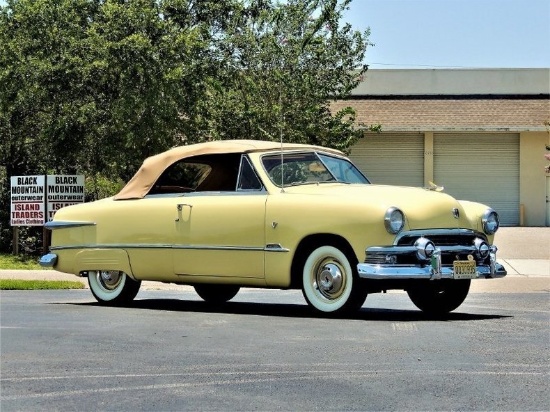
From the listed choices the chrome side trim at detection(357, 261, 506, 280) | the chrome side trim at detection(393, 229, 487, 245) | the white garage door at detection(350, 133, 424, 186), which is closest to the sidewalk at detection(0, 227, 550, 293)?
the white garage door at detection(350, 133, 424, 186)

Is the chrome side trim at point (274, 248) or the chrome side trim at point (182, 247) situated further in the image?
the chrome side trim at point (182, 247)

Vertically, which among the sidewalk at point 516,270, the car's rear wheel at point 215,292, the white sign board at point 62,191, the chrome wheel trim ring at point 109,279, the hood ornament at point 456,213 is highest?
the white sign board at point 62,191

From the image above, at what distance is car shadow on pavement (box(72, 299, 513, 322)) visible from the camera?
1137 cm

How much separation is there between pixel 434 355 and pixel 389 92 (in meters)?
35.1

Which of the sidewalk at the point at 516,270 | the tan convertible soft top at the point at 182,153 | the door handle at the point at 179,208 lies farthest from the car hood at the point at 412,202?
the sidewalk at the point at 516,270

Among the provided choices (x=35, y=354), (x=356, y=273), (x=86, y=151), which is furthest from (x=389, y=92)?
(x=35, y=354)

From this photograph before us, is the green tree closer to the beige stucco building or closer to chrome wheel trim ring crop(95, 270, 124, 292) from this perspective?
the beige stucco building

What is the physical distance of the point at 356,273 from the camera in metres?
11.0

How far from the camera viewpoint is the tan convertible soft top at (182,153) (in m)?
12.3

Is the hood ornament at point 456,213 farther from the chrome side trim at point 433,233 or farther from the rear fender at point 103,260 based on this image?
the rear fender at point 103,260

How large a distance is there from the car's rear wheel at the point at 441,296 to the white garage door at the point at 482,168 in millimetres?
29195

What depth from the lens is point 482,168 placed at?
41094mm

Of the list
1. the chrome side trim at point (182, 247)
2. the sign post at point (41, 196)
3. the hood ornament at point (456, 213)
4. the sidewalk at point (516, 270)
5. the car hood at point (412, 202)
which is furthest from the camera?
the sign post at point (41, 196)

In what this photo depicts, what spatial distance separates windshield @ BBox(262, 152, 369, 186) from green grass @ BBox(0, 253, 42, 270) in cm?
1177
